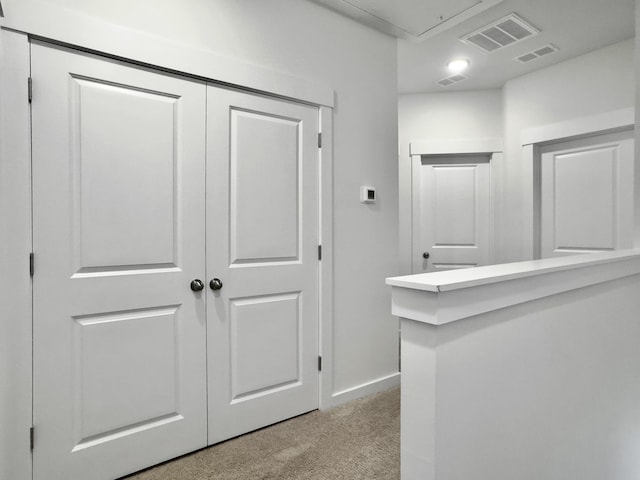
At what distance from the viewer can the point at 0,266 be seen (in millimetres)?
1342

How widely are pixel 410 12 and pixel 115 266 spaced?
2.24 meters

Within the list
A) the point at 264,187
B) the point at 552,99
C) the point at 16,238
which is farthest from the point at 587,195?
the point at 16,238

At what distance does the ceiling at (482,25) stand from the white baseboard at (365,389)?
2368mm

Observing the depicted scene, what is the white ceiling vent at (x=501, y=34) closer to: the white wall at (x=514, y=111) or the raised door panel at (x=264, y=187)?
the white wall at (x=514, y=111)

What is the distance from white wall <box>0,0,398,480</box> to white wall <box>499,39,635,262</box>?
172cm

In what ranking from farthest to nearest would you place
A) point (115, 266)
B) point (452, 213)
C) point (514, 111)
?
point (452, 213) → point (514, 111) → point (115, 266)

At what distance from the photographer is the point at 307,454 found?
1.77 meters

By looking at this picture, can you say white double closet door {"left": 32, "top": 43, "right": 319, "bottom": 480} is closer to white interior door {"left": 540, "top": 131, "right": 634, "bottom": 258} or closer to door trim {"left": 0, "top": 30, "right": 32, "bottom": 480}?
door trim {"left": 0, "top": 30, "right": 32, "bottom": 480}

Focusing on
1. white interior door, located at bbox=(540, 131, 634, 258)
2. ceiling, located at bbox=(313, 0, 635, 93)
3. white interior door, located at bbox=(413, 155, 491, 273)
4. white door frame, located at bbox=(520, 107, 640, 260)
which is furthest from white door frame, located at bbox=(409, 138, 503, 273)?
ceiling, located at bbox=(313, 0, 635, 93)

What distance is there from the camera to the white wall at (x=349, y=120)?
1.86m

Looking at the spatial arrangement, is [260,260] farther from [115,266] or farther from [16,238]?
[16,238]

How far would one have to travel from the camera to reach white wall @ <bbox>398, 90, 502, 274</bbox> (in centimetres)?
385

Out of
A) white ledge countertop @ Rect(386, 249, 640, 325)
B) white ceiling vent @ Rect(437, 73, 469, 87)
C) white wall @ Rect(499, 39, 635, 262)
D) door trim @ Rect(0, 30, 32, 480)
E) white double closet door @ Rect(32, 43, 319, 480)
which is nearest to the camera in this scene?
white ledge countertop @ Rect(386, 249, 640, 325)

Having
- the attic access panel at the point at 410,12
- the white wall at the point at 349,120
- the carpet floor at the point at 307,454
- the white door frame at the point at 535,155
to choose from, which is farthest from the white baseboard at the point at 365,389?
the attic access panel at the point at 410,12
